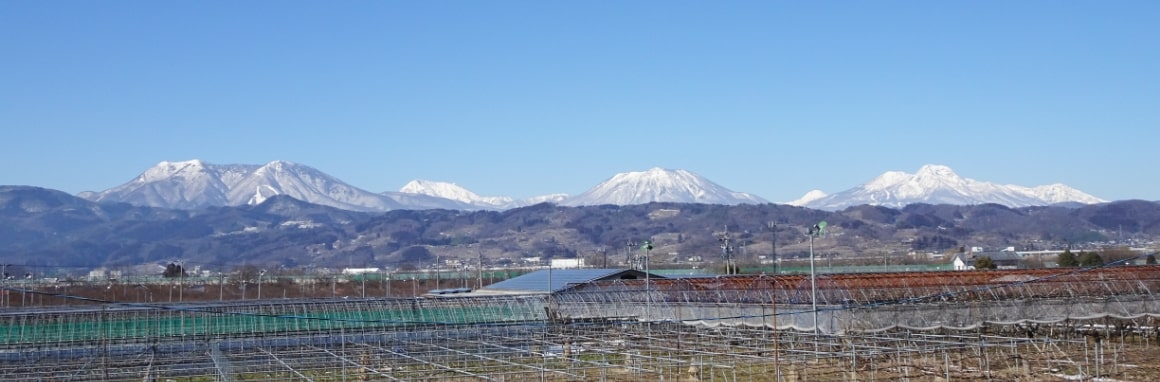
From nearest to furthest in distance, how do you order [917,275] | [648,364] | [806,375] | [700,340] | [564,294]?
[806,375]
[648,364]
[700,340]
[917,275]
[564,294]

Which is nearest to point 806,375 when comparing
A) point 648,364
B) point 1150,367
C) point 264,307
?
point 648,364

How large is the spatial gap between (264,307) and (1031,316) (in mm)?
28046

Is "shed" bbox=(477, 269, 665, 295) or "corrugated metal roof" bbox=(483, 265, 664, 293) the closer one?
"shed" bbox=(477, 269, 665, 295)

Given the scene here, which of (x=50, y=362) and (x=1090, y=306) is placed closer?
(x=50, y=362)

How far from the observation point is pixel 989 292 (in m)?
45.8

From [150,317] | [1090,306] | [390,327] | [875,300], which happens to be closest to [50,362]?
[150,317]

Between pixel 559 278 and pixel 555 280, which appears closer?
pixel 555 280

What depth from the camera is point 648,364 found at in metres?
33.6

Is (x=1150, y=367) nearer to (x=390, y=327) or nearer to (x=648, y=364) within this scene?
(x=648, y=364)

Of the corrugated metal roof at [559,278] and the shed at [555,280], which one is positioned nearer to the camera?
the shed at [555,280]

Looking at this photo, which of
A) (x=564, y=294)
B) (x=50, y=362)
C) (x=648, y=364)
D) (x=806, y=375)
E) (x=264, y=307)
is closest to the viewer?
(x=806, y=375)

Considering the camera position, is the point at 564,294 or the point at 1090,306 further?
the point at 564,294

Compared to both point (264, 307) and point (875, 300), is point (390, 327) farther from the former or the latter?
point (875, 300)

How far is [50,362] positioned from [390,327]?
39.8 feet
